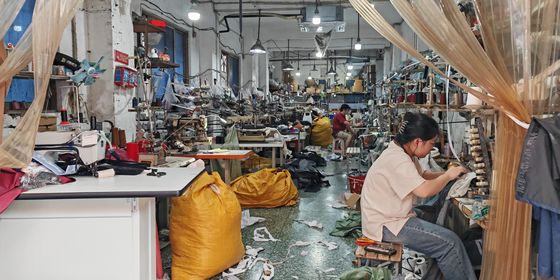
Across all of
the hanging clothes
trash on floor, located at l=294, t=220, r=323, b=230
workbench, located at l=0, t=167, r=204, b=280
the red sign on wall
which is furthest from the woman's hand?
the red sign on wall

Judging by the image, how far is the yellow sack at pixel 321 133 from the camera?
11.9m

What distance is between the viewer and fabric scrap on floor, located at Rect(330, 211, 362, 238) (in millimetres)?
4180

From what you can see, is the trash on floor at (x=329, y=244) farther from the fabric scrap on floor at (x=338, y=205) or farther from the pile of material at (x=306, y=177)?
the pile of material at (x=306, y=177)

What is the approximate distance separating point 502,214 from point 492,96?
50cm

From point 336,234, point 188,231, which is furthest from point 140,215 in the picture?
point 336,234

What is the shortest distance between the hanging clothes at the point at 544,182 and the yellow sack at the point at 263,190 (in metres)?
3.72

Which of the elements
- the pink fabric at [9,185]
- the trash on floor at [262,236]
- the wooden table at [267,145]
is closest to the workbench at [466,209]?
the trash on floor at [262,236]

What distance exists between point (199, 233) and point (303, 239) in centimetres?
135

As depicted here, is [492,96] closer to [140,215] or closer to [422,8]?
[422,8]

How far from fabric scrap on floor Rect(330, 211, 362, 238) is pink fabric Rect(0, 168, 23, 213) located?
282cm

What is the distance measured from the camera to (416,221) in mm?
2654

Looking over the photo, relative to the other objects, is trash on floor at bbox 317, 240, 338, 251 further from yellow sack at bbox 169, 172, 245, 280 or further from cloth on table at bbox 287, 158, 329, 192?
cloth on table at bbox 287, 158, 329, 192

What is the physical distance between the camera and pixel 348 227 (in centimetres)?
427

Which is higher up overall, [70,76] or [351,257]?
[70,76]
